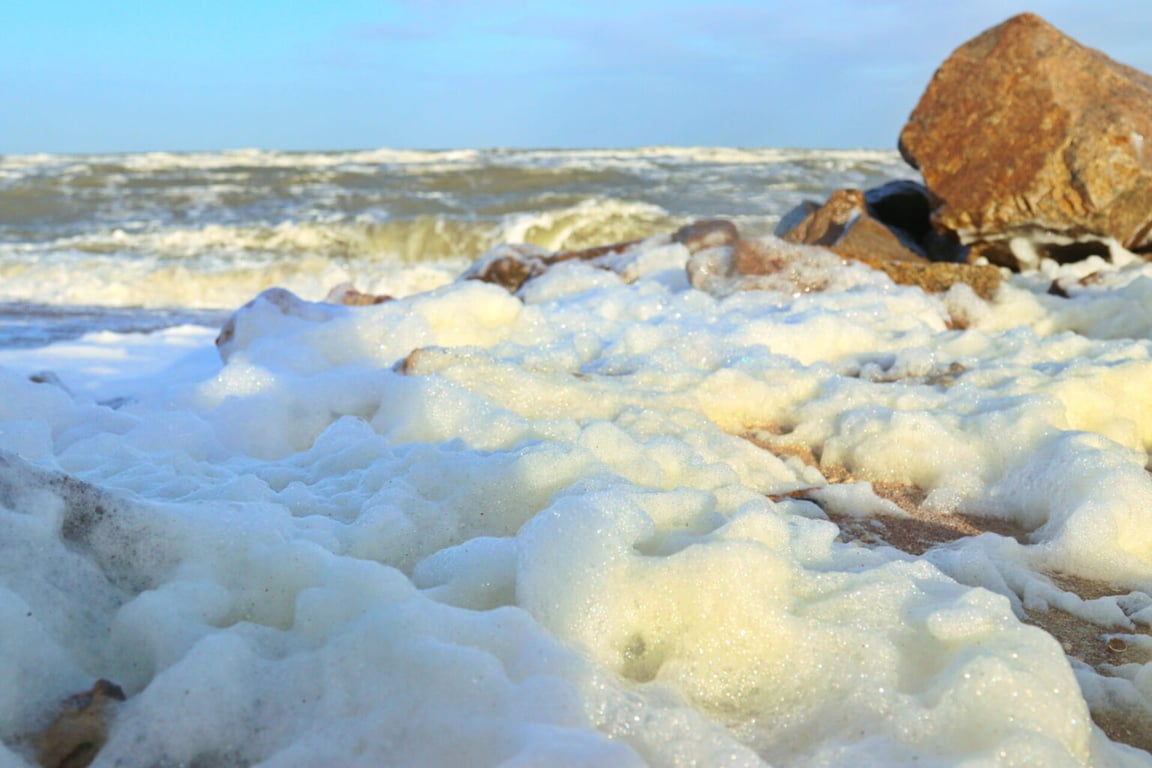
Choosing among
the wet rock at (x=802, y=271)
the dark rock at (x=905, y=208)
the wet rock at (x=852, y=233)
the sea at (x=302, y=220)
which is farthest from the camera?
the sea at (x=302, y=220)

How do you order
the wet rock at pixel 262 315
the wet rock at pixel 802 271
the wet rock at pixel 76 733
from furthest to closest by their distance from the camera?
the wet rock at pixel 802 271, the wet rock at pixel 262 315, the wet rock at pixel 76 733

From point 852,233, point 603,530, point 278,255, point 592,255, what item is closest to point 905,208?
point 852,233

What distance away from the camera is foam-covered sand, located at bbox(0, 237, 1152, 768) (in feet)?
4.69

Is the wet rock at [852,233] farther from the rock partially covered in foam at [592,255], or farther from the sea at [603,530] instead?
the rock partially covered in foam at [592,255]

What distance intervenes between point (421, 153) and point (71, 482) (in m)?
29.0

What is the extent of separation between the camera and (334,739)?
1377 mm

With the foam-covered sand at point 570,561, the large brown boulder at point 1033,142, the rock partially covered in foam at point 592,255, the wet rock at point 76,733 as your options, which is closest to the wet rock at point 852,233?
the large brown boulder at point 1033,142

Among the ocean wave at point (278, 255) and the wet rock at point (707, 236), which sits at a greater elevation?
the wet rock at point (707, 236)

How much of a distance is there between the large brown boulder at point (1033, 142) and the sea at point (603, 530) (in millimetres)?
433

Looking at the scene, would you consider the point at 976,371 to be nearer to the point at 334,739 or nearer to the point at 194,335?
the point at 334,739

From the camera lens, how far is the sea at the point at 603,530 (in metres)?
1.43

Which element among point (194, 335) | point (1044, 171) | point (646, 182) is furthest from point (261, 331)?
point (646, 182)

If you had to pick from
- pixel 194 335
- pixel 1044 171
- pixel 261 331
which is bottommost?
pixel 194 335

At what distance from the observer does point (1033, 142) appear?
5.69 m
